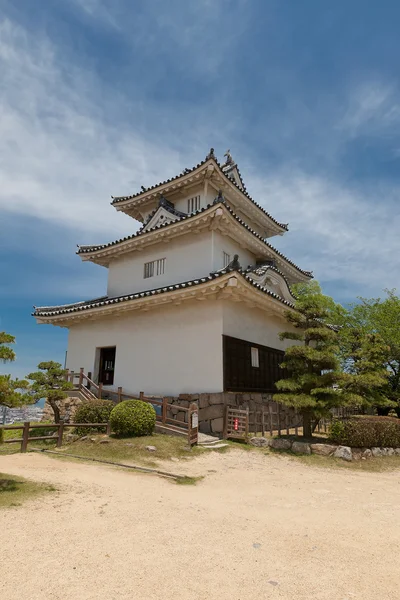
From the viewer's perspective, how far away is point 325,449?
37.4ft

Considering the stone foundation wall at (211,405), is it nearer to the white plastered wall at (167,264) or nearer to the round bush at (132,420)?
the round bush at (132,420)

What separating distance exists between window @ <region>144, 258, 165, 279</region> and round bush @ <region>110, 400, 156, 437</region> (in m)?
7.93

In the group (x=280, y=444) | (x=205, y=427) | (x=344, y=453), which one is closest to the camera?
(x=344, y=453)

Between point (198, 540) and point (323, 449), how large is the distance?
24.6 feet

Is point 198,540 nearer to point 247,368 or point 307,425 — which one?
point 307,425

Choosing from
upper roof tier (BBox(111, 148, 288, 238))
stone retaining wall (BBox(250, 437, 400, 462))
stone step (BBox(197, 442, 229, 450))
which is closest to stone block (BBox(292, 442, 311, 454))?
stone retaining wall (BBox(250, 437, 400, 462))

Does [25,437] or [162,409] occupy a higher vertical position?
[162,409]

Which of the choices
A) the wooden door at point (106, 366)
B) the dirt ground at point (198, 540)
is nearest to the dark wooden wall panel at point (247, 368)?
the dirt ground at point (198, 540)

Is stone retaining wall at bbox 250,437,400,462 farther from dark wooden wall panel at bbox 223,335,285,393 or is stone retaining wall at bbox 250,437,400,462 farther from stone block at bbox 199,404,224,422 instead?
dark wooden wall panel at bbox 223,335,285,393

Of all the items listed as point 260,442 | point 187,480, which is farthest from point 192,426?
point 187,480

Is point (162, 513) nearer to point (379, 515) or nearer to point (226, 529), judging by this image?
point (226, 529)

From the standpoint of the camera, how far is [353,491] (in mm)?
8203

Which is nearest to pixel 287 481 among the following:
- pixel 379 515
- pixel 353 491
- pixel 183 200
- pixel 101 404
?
pixel 353 491

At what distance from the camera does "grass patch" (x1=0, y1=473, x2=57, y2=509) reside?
249 inches
